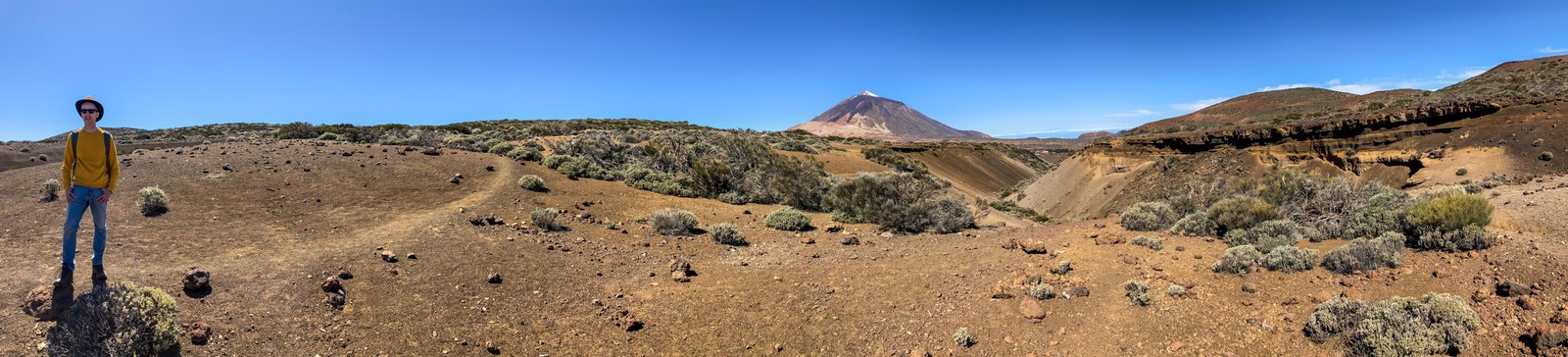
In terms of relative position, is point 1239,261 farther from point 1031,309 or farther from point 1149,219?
point 1149,219

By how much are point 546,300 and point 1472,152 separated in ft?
71.6

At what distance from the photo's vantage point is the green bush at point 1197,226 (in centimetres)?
791

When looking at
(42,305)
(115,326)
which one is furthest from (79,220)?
(115,326)

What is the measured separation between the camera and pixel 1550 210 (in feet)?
21.5

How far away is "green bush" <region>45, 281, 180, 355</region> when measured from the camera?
10.9ft

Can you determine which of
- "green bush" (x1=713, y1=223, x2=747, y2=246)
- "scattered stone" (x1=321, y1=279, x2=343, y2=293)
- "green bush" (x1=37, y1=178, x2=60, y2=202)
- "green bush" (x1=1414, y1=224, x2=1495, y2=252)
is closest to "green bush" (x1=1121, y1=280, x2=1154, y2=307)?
"green bush" (x1=1414, y1=224, x2=1495, y2=252)

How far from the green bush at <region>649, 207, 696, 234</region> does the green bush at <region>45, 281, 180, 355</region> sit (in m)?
5.99

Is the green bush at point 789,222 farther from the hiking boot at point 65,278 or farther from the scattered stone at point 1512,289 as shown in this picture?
the hiking boot at point 65,278

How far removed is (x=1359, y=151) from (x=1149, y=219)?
12.8 m

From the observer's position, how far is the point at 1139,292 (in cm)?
520

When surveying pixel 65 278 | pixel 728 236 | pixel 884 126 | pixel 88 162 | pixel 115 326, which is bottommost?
pixel 728 236

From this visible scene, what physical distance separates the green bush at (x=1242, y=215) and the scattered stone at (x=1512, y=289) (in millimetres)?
3618

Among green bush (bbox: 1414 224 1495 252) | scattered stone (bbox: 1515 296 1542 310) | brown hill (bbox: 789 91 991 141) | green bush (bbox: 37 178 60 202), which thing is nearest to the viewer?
scattered stone (bbox: 1515 296 1542 310)

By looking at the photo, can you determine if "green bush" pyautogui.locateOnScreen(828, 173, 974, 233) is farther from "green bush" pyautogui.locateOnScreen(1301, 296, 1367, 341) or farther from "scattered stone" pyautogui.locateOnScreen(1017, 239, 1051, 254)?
"green bush" pyautogui.locateOnScreen(1301, 296, 1367, 341)
